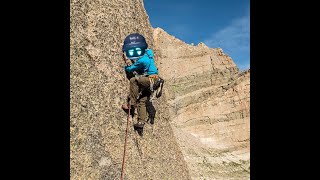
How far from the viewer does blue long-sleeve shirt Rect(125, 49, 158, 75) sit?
7281 mm

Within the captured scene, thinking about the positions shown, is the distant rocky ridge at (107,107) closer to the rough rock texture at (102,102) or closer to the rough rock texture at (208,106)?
the rough rock texture at (102,102)

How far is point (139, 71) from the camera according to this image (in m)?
7.40

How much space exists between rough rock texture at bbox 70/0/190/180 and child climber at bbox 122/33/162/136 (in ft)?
0.52

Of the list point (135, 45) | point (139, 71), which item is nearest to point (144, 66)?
point (139, 71)

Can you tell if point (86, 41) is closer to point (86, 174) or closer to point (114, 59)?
point (114, 59)

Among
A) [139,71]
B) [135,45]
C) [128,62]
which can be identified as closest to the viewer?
[135,45]

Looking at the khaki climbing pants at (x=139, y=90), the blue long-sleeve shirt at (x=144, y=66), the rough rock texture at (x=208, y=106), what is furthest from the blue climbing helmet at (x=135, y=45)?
the rough rock texture at (x=208, y=106)

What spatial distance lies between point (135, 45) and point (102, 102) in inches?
49.2

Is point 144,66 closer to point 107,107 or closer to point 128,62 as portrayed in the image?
point 128,62

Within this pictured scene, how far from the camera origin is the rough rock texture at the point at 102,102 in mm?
6168

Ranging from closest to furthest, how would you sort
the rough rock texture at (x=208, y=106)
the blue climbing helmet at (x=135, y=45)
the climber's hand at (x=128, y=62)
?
the blue climbing helmet at (x=135, y=45), the climber's hand at (x=128, y=62), the rough rock texture at (x=208, y=106)
